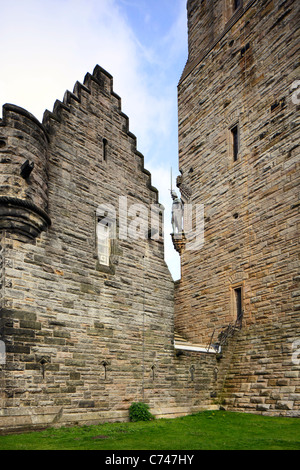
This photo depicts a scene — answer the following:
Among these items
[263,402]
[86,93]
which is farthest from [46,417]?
[86,93]

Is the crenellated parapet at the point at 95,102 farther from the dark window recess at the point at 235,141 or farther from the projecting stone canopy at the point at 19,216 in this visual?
the dark window recess at the point at 235,141

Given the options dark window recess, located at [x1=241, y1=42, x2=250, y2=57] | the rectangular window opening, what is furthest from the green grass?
the rectangular window opening

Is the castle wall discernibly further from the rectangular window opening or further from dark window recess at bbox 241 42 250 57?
the rectangular window opening

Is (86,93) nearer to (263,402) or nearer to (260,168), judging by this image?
(260,168)

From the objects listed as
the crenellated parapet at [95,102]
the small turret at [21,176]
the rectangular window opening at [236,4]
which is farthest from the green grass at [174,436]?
the rectangular window opening at [236,4]

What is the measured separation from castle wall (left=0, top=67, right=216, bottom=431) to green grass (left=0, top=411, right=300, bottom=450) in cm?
88

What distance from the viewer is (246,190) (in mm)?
17094

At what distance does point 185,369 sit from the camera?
1450 centimetres

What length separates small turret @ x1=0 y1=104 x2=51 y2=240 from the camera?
10.7 m

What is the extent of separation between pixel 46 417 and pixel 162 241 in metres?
6.84

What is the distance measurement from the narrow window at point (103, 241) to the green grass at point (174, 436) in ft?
14.6

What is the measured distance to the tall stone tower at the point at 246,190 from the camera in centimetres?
1448

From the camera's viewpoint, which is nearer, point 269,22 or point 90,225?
point 90,225
